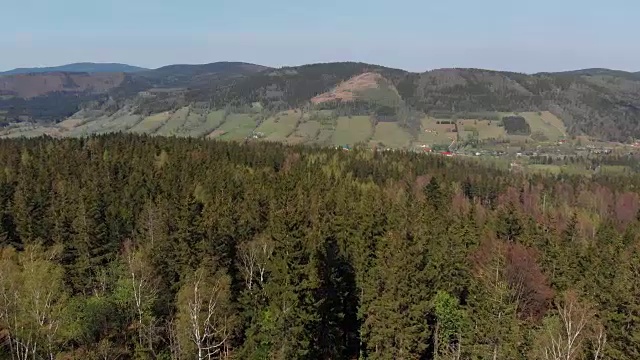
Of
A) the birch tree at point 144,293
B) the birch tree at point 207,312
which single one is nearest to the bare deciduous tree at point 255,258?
the birch tree at point 207,312

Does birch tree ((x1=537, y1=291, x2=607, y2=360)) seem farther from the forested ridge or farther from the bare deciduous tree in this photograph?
the bare deciduous tree

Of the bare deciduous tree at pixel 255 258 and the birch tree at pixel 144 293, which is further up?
the bare deciduous tree at pixel 255 258

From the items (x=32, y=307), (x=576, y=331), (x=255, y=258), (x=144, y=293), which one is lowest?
(x=144, y=293)

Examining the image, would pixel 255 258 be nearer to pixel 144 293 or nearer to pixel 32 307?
pixel 144 293

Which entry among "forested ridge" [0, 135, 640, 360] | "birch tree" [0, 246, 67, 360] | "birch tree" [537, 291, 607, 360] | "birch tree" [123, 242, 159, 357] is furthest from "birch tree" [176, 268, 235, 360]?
"birch tree" [537, 291, 607, 360]

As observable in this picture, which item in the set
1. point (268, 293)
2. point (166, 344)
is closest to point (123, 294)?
point (166, 344)

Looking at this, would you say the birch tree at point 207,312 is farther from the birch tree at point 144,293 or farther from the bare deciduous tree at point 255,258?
the birch tree at point 144,293

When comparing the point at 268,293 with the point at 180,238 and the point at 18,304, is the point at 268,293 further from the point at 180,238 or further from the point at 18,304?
the point at 18,304

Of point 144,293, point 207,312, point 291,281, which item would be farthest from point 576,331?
point 144,293
